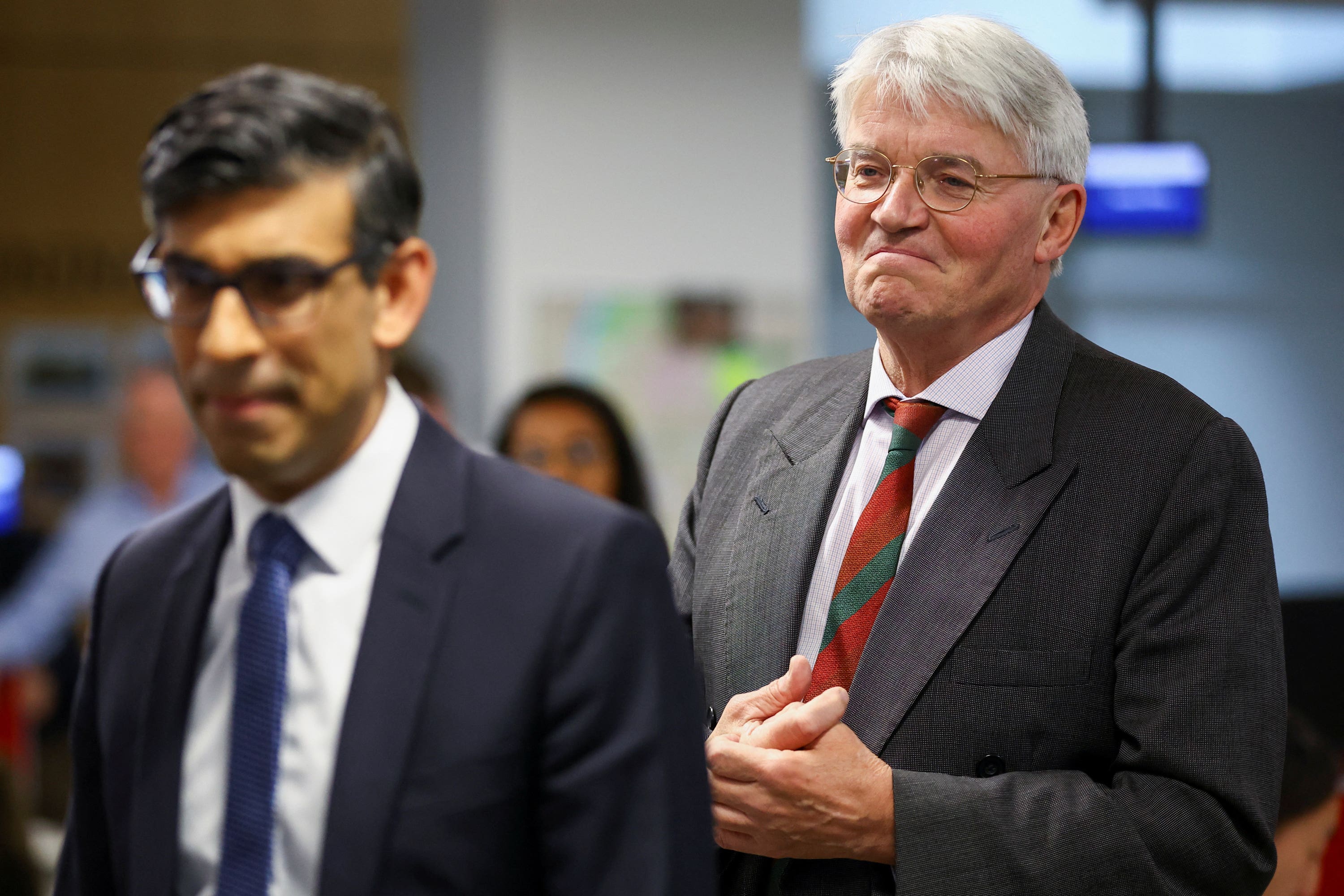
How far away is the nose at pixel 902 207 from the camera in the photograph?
1550mm

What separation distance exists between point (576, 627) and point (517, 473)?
17 cm

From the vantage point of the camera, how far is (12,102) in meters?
5.44

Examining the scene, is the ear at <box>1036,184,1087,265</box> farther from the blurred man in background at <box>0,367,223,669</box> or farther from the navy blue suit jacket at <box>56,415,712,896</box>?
the blurred man in background at <box>0,367,223,669</box>

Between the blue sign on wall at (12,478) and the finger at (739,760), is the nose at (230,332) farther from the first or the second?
the blue sign on wall at (12,478)

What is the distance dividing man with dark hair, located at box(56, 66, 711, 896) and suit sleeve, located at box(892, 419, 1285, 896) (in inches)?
16.8

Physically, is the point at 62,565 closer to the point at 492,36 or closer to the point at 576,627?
the point at 492,36

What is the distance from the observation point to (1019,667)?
1442mm

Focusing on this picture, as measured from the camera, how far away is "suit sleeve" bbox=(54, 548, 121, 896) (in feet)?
3.80

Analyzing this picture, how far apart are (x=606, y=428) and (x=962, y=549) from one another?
191cm

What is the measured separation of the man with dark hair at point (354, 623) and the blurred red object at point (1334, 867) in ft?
6.67

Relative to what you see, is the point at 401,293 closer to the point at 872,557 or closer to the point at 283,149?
the point at 283,149

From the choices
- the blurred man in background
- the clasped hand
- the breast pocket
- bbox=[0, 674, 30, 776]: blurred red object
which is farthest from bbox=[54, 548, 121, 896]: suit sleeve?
the blurred man in background

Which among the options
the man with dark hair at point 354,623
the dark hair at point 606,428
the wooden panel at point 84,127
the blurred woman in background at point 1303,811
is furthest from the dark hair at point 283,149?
the wooden panel at point 84,127

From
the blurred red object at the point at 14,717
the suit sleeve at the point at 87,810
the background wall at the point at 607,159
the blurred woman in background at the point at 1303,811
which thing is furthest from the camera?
the background wall at the point at 607,159
